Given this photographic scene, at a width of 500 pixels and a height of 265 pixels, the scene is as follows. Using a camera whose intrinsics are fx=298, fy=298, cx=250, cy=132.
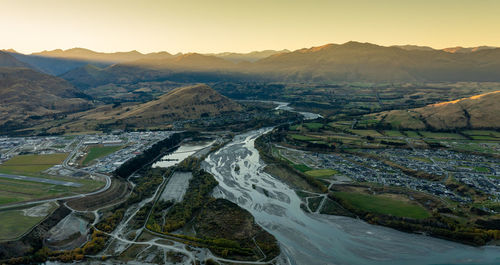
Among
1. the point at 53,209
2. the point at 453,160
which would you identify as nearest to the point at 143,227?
the point at 53,209

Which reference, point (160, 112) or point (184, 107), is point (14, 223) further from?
point (184, 107)

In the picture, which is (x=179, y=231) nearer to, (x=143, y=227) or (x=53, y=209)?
(x=143, y=227)

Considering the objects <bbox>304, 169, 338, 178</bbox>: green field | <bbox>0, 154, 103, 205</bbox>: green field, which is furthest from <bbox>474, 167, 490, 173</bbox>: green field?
<bbox>0, 154, 103, 205</bbox>: green field

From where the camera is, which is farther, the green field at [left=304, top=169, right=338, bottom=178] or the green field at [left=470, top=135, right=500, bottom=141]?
the green field at [left=470, top=135, right=500, bottom=141]

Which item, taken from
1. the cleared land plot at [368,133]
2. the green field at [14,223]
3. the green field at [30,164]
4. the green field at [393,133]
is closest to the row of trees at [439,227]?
the green field at [14,223]

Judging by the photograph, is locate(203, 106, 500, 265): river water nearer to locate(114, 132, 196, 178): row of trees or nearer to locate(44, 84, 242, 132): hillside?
locate(114, 132, 196, 178): row of trees

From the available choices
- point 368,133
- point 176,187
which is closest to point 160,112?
point 176,187
